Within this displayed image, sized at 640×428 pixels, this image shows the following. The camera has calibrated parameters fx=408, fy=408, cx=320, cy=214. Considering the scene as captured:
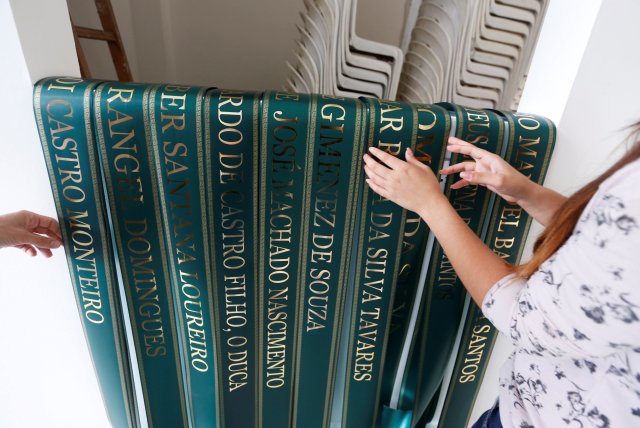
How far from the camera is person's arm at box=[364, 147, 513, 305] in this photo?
688 mm

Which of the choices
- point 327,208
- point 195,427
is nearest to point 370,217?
point 327,208

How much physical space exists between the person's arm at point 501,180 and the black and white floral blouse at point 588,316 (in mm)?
202

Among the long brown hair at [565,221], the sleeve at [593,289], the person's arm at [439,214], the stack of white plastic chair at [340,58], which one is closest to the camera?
the sleeve at [593,289]

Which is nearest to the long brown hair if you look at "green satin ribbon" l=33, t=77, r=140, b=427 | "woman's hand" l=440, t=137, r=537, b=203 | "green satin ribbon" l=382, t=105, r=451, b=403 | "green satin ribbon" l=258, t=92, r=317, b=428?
"woman's hand" l=440, t=137, r=537, b=203

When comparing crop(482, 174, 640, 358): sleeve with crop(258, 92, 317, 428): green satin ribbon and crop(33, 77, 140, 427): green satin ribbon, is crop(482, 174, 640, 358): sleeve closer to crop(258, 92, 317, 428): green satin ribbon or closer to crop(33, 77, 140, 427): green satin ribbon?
crop(258, 92, 317, 428): green satin ribbon

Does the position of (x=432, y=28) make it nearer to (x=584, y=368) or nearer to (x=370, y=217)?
(x=370, y=217)

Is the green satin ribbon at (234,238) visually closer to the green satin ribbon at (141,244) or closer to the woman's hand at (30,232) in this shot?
the green satin ribbon at (141,244)

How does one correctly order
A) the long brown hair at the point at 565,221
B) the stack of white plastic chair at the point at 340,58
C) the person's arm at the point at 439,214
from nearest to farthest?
the long brown hair at the point at 565,221 < the person's arm at the point at 439,214 < the stack of white plastic chair at the point at 340,58

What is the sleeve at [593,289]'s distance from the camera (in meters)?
0.45

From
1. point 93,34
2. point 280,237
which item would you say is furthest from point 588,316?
point 93,34

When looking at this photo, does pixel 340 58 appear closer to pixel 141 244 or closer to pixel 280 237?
pixel 280 237

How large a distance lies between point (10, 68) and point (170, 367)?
71 cm

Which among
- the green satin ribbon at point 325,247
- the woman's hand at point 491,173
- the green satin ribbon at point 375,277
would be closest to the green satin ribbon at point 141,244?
the green satin ribbon at point 325,247

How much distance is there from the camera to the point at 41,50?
731 millimetres
